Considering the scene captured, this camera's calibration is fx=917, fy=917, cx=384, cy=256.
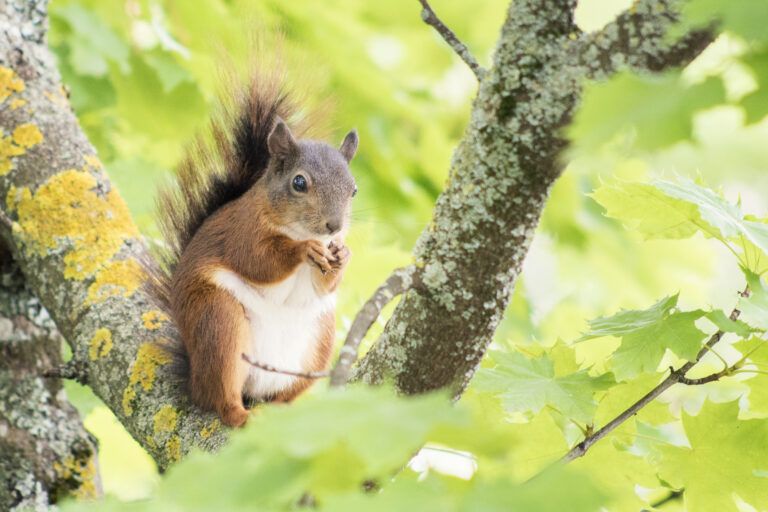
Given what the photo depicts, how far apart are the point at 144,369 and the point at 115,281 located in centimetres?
29

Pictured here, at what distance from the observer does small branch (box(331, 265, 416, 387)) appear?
1183 millimetres

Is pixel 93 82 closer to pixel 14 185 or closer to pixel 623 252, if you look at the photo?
pixel 14 185

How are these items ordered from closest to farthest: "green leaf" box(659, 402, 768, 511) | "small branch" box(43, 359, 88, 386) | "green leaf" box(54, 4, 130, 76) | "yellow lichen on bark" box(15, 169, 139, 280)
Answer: "green leaf" box(659, 402, 768, 511), "small branch" box(43, 359, 88, 386), "yellow lichen on bark" box(15, 169, 139, 280), "green leaf" box(54, 4, 130, 76)

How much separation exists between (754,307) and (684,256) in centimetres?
297

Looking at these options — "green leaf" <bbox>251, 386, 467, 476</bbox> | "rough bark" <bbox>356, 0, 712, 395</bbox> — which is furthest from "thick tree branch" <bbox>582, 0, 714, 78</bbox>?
"green leaf" <bbox>251, 386, 467, 476</bbox>

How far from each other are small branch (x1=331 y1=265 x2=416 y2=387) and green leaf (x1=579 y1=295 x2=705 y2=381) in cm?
38

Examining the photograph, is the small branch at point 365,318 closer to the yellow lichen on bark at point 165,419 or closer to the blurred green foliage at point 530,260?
the blurred green foliage at point 530,260

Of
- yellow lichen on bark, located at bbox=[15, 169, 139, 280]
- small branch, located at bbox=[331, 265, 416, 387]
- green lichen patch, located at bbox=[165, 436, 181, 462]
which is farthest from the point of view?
yellow lichen on bark, located at bbox=[15, 169, 139, 280]

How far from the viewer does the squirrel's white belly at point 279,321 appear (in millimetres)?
2438

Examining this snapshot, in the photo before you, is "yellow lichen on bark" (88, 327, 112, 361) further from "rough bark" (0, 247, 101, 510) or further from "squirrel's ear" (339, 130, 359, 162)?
"squirrel's ear" (339, 130, 359, 162)

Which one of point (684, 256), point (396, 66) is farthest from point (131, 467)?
point (684, 256)

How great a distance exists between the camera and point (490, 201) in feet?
5.09

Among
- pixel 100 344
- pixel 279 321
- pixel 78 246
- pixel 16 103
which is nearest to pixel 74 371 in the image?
pixel 100 344

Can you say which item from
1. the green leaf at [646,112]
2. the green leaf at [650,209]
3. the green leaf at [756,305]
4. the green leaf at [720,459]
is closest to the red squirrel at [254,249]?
the green leaf at [650,209]
